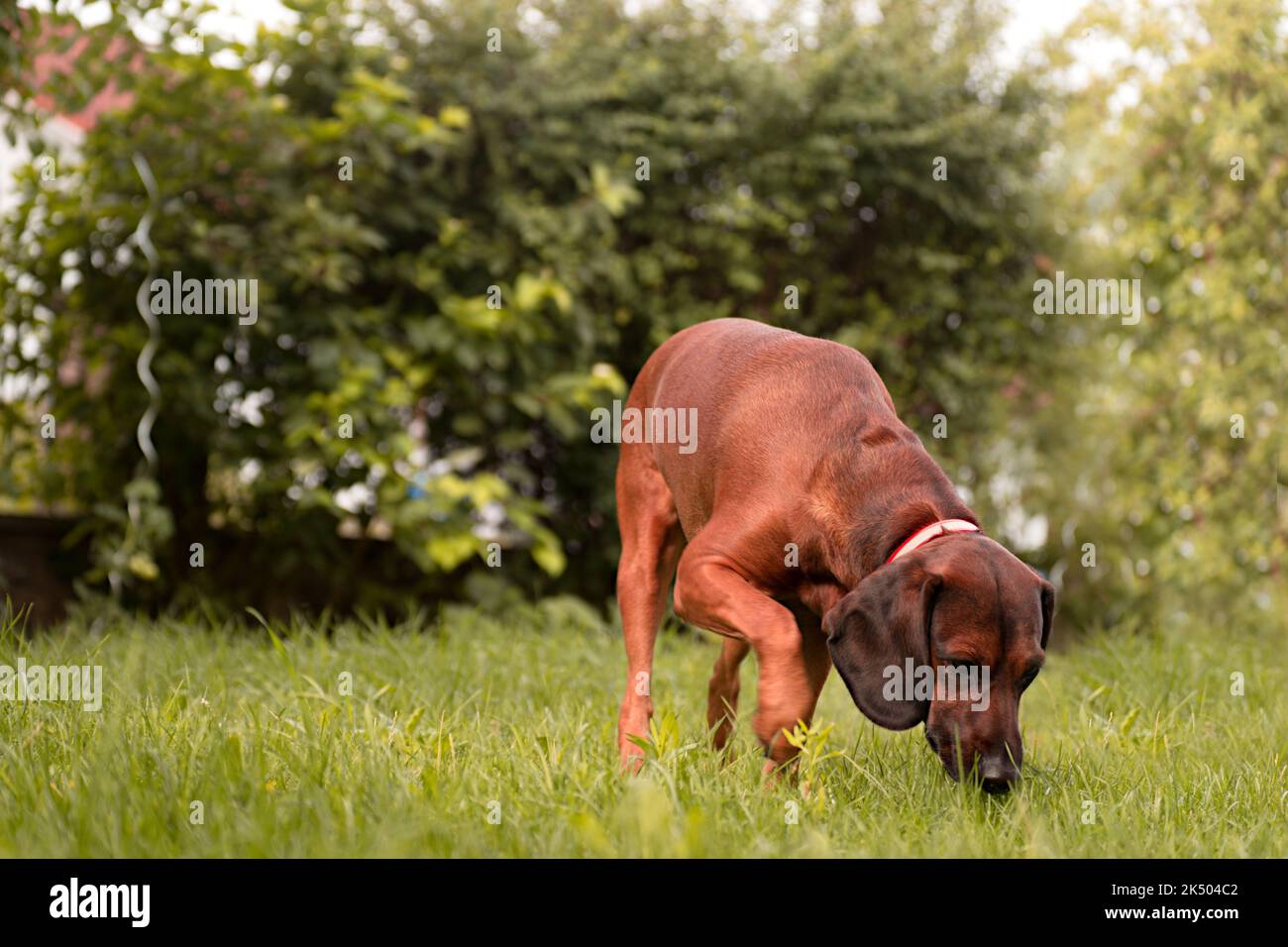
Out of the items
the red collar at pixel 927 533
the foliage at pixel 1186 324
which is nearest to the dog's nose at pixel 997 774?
the red collar at pixel 927 533

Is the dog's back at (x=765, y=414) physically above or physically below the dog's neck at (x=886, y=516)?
above

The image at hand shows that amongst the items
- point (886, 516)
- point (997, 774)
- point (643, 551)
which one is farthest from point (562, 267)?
point (997, 774)

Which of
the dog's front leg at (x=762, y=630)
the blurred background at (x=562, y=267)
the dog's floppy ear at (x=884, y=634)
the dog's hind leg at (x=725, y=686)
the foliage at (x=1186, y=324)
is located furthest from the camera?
the foliage at (x=1186, y=324)

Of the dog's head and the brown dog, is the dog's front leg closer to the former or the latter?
the brown dog

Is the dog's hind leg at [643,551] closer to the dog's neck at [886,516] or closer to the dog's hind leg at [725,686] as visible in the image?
the dog's hind leg at [725,686]

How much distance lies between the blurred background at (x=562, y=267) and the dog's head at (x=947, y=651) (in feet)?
12.8

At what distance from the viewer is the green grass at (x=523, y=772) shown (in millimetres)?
2656

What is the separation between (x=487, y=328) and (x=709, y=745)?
148 inches

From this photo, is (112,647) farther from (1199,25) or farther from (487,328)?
(1199,25)
